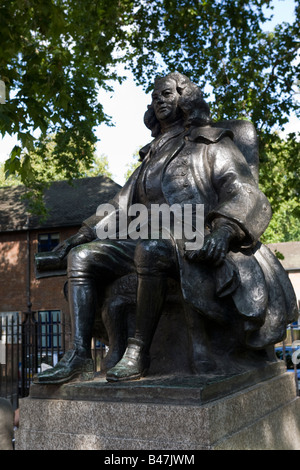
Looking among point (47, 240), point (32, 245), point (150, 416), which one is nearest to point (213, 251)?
point (150, 416)

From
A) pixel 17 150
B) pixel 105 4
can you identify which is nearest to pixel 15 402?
pixel 17 150

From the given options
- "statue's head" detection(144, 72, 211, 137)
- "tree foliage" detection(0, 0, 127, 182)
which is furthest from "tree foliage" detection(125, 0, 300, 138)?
"statue's head" detection(144, 72, 211, 137)

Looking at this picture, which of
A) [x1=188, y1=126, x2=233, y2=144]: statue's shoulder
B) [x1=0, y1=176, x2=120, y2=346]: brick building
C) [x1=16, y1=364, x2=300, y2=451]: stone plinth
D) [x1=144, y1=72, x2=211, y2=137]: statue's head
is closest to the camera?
[x1=16, y1=364, x2=300, y2=451]: stone plinth

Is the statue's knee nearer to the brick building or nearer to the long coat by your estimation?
the long coat

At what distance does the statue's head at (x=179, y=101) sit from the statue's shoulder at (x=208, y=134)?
0.46 ft

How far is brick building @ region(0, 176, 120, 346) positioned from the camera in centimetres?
2466

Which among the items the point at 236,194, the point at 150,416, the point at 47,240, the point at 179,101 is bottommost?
the point at 150,416

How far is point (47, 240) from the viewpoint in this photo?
25.4 m

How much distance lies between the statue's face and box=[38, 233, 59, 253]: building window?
21358 mm

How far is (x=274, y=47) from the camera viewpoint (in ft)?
40.9

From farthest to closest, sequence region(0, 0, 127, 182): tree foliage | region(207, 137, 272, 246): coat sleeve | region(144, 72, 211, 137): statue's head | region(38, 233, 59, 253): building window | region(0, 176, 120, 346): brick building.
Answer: region(38, 233, 59, 253): building window, region(0, 176, 120, 346): brick building, region(0, 0, 127, 182): tree foliage, region(144, 72, 211, 137): statue's head, region(207, 137, 272, 246): coat sleeve

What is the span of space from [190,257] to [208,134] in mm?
1242

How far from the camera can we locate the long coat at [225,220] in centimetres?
316

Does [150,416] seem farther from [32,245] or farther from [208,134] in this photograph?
[32,245]
